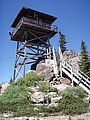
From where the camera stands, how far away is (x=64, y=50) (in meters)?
41.7

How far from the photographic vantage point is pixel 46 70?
16.9 meters

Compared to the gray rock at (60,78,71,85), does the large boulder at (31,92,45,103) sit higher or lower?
lower

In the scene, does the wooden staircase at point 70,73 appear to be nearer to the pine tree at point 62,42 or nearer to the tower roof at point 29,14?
the tower roof at point 29,14

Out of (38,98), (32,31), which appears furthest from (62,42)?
(38,98)

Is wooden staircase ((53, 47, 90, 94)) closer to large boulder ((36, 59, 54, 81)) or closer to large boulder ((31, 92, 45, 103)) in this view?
large boulder ((36, 59, 54, 81))

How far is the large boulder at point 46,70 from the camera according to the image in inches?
636

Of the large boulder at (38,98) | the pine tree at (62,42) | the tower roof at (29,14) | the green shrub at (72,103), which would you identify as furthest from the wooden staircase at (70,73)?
the pine tree at (62,42)

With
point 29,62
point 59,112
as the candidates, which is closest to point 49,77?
point 29,62

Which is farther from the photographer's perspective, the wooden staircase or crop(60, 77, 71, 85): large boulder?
crop(60, 77, 71, 85): large boulder

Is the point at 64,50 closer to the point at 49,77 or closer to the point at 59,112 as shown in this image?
the point at 49,77

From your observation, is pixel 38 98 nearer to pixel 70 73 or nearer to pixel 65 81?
pixel 65 81

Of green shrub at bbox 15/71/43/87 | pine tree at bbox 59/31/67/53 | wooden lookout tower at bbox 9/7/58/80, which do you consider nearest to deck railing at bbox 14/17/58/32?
wooden lookout tower at bbox 9/7/58/80

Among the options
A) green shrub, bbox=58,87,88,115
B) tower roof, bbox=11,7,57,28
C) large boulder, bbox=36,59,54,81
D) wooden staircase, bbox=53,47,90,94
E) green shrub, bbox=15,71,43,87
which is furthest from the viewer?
tower roof, bbox=11,7,57,28

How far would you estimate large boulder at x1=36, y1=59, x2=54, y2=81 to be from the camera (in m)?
16.2
